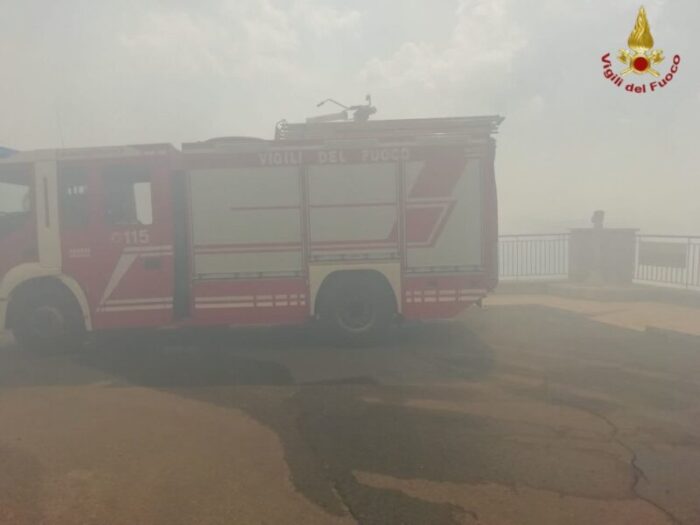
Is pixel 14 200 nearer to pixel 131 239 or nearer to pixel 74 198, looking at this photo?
pixel 74 198

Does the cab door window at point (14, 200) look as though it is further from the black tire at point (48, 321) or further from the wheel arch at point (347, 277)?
the wheel arch at point (347, 277)

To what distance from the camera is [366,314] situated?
797cm

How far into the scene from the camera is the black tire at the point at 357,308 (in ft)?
25.9

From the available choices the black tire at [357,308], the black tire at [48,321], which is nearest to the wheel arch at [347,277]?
the black tire at [357,308]

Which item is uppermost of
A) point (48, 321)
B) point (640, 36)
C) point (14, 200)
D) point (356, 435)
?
point (640, 36)

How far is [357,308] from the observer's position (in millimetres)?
7965

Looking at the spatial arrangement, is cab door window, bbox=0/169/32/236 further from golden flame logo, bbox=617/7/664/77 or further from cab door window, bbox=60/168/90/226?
golden flame logo, bbox=617/7/664/77

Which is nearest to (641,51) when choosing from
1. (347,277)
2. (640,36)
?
(640,36)

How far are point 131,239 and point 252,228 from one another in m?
1.80

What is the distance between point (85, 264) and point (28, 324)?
1.23 m

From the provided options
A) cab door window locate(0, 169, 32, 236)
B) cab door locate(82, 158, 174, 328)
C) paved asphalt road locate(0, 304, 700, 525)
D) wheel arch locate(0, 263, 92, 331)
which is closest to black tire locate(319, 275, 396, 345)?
paved asphalt road locate(0, 304, 700, 525)

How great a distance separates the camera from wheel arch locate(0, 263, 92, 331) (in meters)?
7.59

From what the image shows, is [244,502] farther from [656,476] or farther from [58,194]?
[58,194]

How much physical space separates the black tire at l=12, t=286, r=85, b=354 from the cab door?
40 centimetres
